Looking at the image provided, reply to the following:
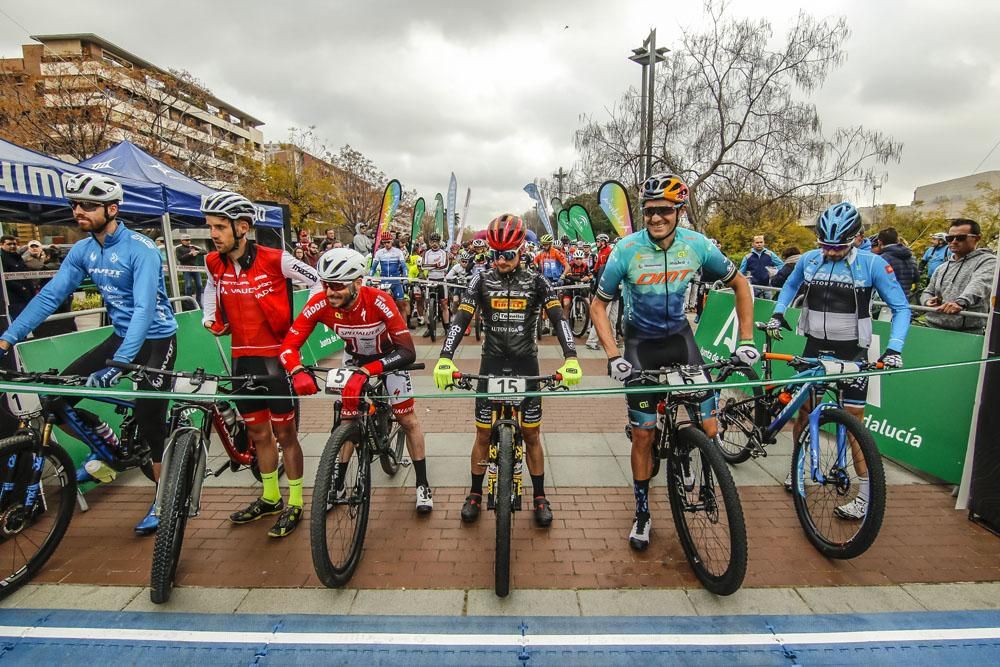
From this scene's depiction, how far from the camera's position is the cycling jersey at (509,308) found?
3.61 metres

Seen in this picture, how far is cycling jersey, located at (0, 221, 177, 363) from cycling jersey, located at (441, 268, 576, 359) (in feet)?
6.95

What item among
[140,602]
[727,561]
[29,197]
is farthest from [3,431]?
[727,561]

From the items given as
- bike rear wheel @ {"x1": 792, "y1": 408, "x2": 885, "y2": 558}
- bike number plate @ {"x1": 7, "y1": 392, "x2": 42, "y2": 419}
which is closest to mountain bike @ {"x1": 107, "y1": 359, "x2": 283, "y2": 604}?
bike number plate @ {"x1": 7, "y1": 392, "x2": 42, "y2": 419}

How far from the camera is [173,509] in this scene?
9.43 feet

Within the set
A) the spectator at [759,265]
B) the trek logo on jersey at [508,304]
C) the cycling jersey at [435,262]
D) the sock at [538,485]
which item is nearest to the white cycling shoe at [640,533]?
the sock at [538,485]

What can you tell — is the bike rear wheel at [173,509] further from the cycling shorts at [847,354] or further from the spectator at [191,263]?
the spectator at [191,263]

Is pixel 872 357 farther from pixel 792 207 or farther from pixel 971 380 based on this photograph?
pixel 792 207

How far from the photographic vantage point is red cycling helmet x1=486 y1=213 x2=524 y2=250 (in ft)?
11.5

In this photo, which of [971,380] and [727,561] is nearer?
[727,561]

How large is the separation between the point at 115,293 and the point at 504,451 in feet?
10.3

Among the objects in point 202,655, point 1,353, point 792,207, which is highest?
point 792,207

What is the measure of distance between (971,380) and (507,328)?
3974 mm

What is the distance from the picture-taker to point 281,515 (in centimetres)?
367

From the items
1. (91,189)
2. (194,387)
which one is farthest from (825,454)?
(91,189)
